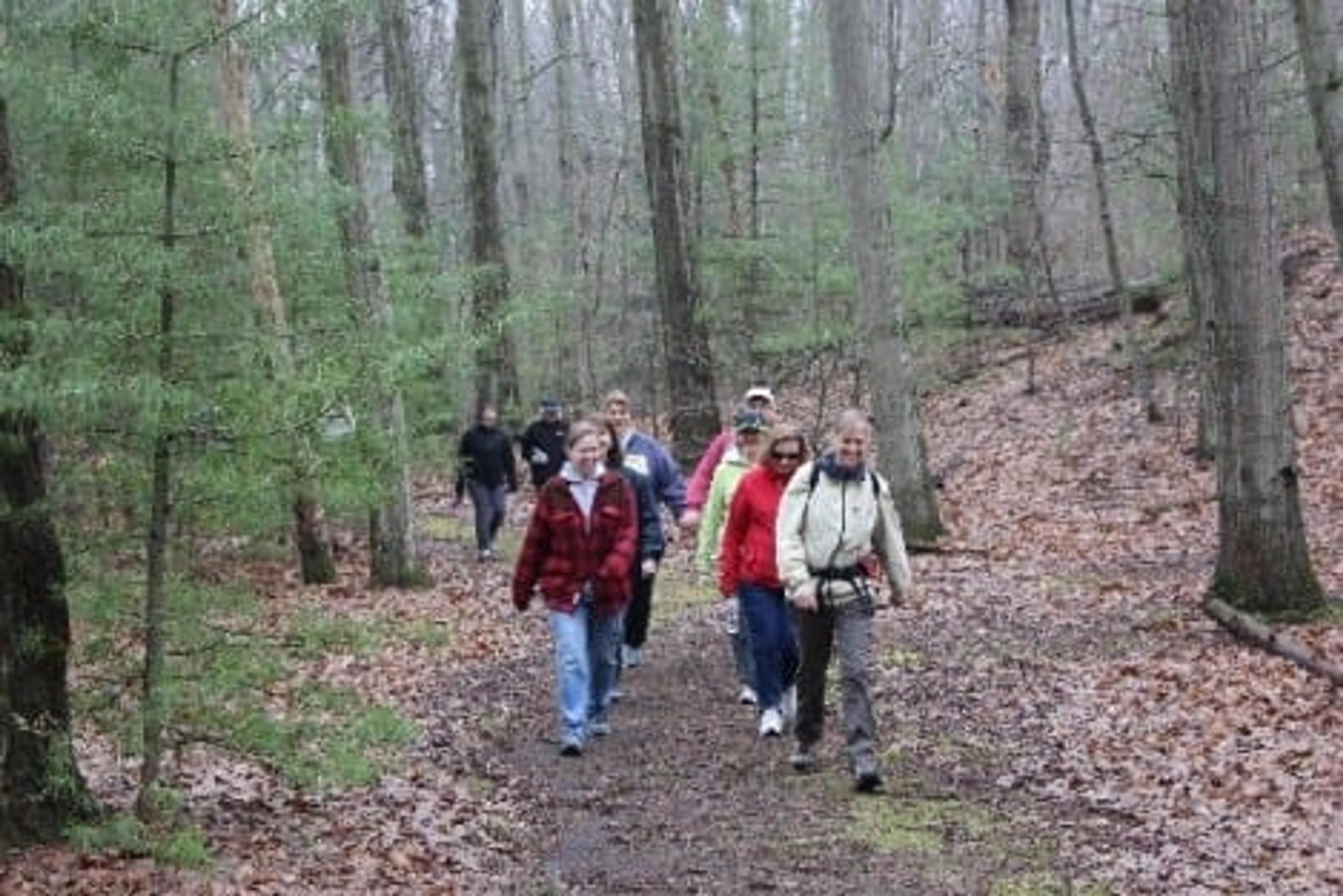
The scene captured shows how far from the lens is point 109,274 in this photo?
652cm

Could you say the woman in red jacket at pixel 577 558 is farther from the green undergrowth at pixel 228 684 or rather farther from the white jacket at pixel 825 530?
the green undergrowth at pixel 228 684

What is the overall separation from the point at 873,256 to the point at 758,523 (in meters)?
7.56

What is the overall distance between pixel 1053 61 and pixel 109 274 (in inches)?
1495

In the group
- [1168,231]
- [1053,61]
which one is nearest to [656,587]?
[1168,231]

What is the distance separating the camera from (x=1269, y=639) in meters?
11.0

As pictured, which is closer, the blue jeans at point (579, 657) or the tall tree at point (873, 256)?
the blue jeans at point (579, 657)

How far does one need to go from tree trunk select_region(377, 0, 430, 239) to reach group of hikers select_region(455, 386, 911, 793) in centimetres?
722

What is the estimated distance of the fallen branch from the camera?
10.1 m

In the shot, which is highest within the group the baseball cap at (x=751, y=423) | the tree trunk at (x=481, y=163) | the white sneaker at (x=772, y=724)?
the tree trunk at (x=481, y=163)

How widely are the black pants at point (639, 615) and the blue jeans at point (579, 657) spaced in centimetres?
142

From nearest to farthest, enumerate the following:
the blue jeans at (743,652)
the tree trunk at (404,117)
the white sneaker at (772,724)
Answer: the white sneaker at (772,724) → the blue jeans at (743,652) → the tree trunk at (404,117)

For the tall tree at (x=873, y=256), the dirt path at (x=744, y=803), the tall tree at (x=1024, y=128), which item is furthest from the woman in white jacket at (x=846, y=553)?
the tall tree at (x=1024, y=128)

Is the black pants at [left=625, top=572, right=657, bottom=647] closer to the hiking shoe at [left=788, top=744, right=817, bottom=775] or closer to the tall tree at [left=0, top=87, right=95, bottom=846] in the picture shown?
the hiking shoe at [left=788, top=744, right=817, bottom=775]

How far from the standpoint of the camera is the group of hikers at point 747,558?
28.3 feet
